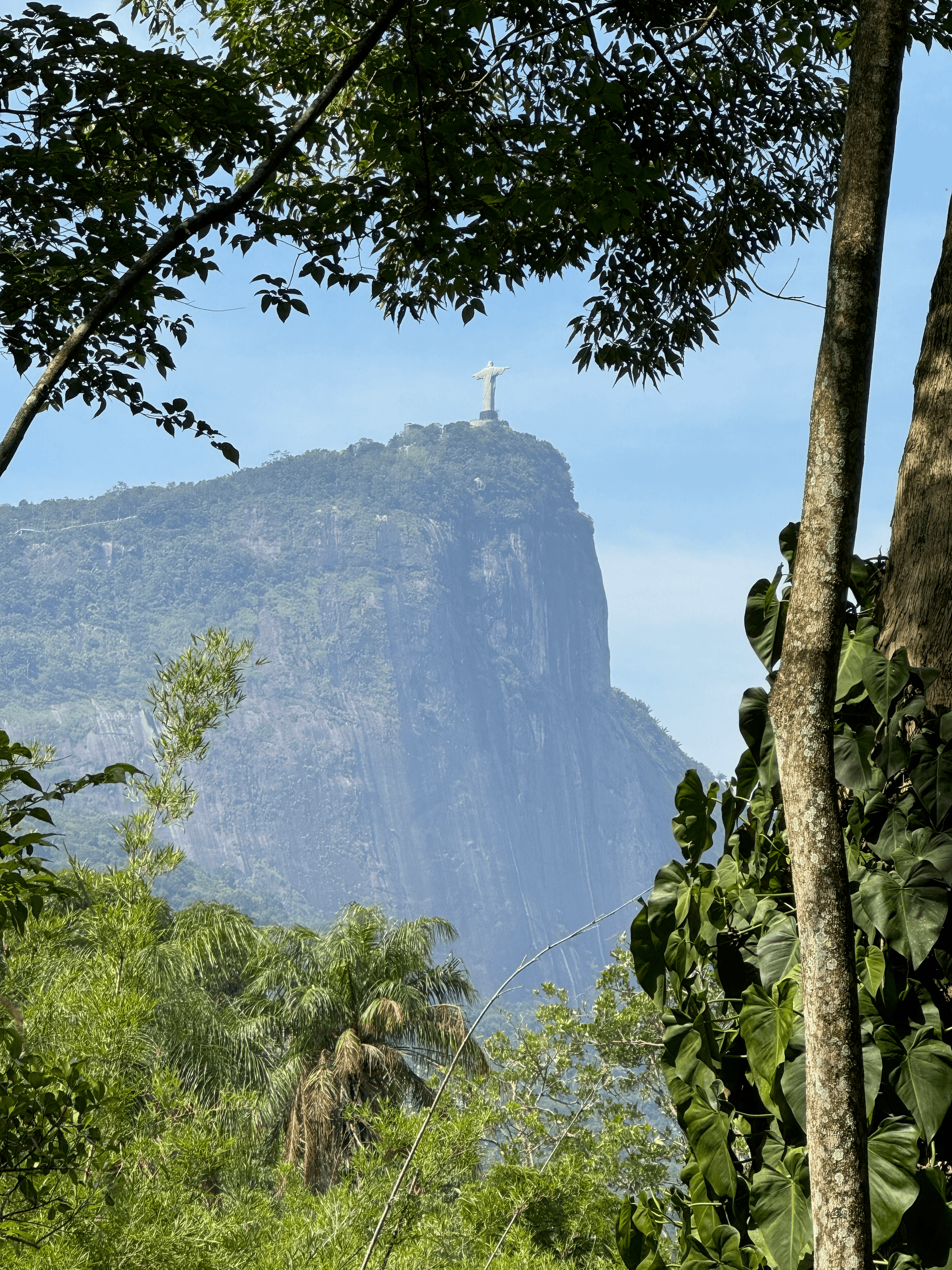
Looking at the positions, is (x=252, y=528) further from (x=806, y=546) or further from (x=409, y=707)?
(x=806, y=546)

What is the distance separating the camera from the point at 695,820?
1879 millimetres

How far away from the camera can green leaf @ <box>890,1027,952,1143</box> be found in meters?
1.47

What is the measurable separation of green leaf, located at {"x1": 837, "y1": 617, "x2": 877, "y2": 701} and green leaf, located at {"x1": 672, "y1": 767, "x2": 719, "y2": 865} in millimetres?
281

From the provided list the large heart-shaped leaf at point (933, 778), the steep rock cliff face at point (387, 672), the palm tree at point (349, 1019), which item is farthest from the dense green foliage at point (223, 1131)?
the steep rock cliff face at point (387, 672)

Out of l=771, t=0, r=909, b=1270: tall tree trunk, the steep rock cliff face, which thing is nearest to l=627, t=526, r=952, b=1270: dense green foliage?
l=771, t=0, r=909, b=1270: tall tree trunk

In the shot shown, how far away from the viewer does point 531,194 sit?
321 cm

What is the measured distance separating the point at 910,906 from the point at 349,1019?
9.88 metres

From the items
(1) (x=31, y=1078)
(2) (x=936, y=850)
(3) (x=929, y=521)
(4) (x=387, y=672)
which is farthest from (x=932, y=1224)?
(4) (x=387, y=672)

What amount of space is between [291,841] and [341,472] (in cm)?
5050

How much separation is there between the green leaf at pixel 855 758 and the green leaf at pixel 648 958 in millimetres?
402

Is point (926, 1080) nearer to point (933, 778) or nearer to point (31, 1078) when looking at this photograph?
point (933, 778)

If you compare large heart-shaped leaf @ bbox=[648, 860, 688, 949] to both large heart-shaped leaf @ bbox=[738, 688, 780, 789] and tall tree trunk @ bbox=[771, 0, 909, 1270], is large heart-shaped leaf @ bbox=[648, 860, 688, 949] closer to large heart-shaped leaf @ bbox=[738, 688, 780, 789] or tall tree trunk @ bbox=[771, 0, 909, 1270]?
large heart-shaped leaf @ bbox=[738, 688, 780, 789]

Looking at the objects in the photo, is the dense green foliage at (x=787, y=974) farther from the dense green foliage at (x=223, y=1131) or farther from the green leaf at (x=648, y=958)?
the dense green foliage at (x=223, y=1131)

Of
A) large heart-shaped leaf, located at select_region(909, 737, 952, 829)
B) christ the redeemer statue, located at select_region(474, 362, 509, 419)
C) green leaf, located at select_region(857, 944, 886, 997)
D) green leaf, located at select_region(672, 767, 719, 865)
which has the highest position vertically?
christ the redeemer statue, located at select_region(474, 362, 509, 419)
